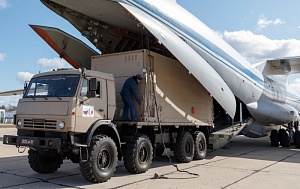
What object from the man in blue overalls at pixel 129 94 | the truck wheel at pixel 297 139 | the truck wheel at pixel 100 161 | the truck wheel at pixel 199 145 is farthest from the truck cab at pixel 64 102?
the truck wheel at pixel 297 139

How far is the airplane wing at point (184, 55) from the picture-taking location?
27.1 feet

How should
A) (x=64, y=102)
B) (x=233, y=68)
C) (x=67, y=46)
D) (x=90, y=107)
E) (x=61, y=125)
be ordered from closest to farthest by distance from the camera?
(x=61, y=125) → (x=64, y=102) → (x=90, y=107) → (x=67, y=46) → (x=233, y=68)

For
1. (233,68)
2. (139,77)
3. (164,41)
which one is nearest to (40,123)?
(139,77)

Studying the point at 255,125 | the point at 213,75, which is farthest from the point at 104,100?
the point at 255,125

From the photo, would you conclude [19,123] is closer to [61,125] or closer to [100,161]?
[61,125]

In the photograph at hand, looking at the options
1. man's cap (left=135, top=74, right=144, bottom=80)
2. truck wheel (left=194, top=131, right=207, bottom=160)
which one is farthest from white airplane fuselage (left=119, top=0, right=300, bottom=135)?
truck wheel (left=194, top=131, right=207, bottom=160)

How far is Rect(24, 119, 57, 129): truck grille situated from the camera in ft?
21.5

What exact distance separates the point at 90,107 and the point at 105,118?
579 millimetres

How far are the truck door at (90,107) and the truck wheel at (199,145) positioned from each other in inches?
166

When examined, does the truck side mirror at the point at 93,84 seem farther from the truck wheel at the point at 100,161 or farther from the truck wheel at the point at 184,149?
the truck wheel at the point at 184,149

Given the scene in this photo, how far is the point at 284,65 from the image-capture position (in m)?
15.8

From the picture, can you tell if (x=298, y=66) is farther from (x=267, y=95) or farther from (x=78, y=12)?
(x=78, y=12)

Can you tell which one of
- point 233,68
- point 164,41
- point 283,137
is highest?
point 164,41

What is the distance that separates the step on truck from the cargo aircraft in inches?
30.8
